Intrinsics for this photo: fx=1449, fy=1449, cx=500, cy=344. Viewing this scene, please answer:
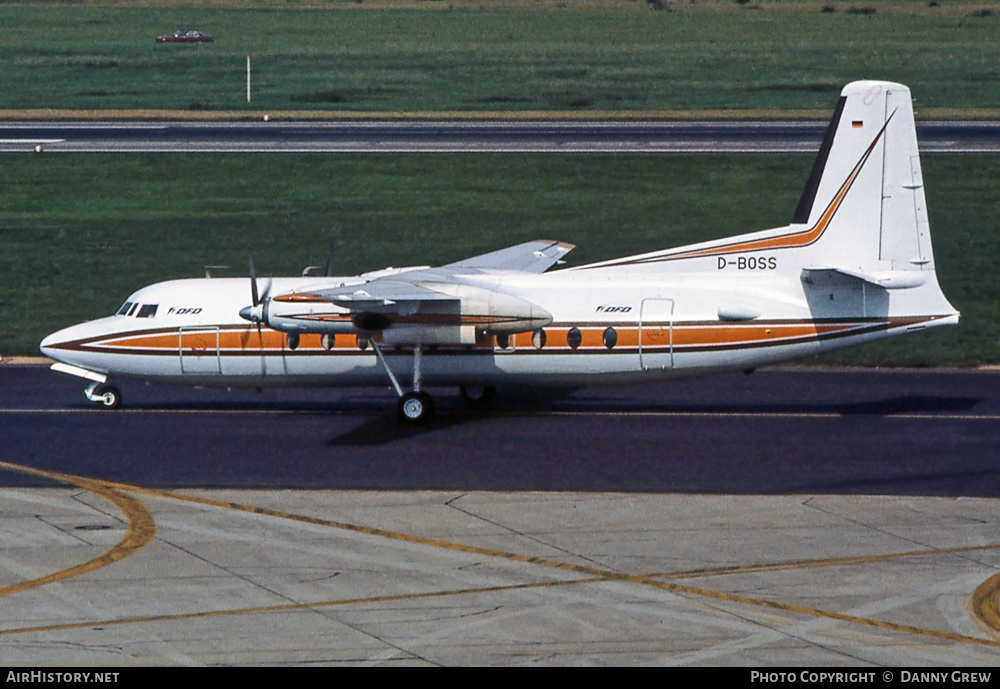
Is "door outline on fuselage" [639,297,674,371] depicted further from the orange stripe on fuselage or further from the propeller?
the propeller

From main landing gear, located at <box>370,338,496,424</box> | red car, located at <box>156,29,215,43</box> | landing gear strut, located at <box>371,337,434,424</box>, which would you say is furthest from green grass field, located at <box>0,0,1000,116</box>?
landing gear strut, located at <box>371,337,434,424</box>

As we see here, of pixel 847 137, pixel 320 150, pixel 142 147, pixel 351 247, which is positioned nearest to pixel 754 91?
pixel 320 150

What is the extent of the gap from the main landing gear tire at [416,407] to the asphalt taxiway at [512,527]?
50cm

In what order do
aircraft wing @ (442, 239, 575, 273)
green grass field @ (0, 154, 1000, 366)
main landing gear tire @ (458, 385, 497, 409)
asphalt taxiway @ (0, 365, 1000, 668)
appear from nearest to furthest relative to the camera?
1. asphalt taxiway @ (0, 365, 1000, 668)
2. main landing gear tire @ (458, 385, 497, 409)
3. aircraft wing @ (442, 239, 575, 273)
4. green grass field @ (0, 154, 1000, 366)

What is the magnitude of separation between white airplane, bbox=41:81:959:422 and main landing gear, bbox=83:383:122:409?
893 mm

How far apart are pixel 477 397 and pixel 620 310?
3979mm

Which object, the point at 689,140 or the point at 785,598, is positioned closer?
the point at 785,598

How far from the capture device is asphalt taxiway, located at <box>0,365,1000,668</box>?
16531 mm

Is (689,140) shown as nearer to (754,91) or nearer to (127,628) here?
(754,91)

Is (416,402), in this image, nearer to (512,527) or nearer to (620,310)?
(620,310)

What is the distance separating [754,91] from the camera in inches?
3302

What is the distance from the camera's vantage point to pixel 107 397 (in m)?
30.4

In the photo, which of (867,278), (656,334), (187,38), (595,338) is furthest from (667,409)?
(187,38)

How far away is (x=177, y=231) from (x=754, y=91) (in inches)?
1737
